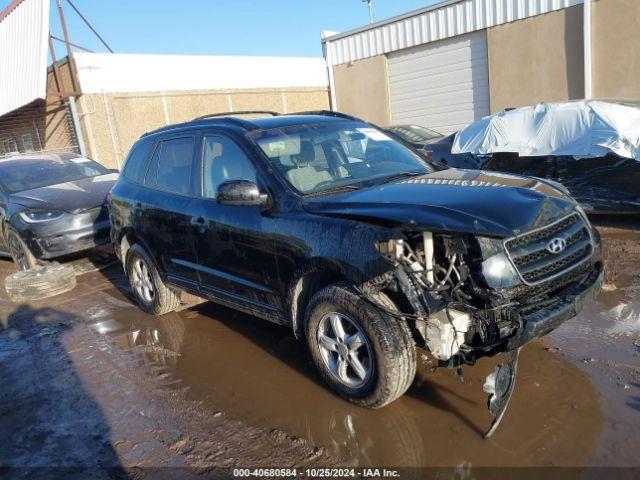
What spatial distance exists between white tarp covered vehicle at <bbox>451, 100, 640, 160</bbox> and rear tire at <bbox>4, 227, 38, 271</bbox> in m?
6.35

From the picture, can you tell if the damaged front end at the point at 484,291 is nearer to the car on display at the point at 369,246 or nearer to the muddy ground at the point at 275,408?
the car on display at the point at 369,246

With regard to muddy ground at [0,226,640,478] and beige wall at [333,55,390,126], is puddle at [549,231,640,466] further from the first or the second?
beige wall at [333,55,390,126]

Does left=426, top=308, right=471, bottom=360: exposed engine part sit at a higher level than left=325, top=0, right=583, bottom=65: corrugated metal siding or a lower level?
lower

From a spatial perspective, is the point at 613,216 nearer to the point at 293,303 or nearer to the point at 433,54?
the point at 293,303

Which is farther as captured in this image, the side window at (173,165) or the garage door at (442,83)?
the garage door at (442,83)

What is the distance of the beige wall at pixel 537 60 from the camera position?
12320 mm

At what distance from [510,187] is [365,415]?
66.6 inches

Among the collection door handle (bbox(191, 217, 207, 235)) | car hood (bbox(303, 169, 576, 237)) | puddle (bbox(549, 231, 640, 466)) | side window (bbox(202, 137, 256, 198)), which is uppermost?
side window (bbox(202, 137, 256, 198))

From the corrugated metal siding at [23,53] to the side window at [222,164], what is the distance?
1385cm

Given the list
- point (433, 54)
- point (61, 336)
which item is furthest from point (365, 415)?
point (433, 54)

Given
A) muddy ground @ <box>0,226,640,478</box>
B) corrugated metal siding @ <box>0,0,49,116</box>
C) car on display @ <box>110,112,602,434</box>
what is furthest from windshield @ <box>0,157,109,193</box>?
corrugated metal siding @ <box>0,0,49,116</box>

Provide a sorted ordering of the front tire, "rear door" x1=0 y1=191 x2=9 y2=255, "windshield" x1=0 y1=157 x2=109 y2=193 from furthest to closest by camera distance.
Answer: "windshield" x1=0 y1=157 x2=109 y2=193
"rear door" x1=0 y1=191 x2=9 y2=255
the front tire

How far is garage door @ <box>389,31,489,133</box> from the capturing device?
14250mm

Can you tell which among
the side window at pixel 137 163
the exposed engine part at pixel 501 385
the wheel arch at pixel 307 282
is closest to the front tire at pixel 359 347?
the wheel arch at pixel 307 282
